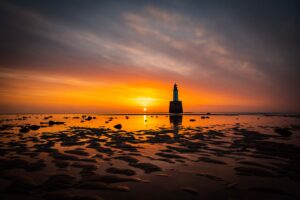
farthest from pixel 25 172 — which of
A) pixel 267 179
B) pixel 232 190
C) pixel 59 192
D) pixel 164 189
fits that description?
pixel 267 179

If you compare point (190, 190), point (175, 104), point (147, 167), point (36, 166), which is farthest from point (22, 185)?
point (175, 104)

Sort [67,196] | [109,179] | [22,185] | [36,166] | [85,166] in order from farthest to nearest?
[85,166] < [36,166] < [109,179] < [22,185] < [67,196]

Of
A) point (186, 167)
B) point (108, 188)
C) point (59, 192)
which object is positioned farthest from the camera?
point (186, 167)

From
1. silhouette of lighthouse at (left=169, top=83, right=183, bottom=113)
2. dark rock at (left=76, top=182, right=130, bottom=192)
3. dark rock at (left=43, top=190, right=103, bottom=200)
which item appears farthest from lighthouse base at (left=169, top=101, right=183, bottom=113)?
dark rock at (left=43, top=190, right=103, bottom=200)

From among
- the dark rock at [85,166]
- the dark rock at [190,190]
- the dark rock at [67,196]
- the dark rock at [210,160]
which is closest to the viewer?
the dark rock at [67,196]

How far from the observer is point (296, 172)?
18.9ft

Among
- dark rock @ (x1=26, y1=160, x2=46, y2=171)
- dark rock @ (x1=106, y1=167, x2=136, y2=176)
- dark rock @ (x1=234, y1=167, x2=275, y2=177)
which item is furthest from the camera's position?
dark rock @ (x1=26, y1=160, x2=46, y2=171)

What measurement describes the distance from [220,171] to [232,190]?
161 centimetres

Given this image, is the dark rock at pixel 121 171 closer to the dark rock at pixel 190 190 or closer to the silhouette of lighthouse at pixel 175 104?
the dark rock at pixel 190 190

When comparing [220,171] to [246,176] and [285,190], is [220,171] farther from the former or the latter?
[285,190]

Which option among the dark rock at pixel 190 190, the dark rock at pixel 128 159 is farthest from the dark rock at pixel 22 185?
the dark rock at pixel 190 190

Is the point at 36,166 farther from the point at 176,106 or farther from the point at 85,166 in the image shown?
the point at 176,106

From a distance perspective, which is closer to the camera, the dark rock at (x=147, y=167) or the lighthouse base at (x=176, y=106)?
the dark rock at (x=147, y=167)

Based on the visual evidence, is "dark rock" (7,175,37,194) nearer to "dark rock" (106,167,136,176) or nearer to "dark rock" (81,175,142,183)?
"dark rock" (81,175,142,183)
